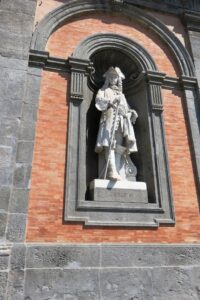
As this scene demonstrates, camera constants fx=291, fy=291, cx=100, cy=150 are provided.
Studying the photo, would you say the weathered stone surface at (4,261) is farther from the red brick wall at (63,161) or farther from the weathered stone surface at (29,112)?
the weathered stone surface at (29,112)

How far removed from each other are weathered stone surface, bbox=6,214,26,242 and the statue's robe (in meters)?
2.36

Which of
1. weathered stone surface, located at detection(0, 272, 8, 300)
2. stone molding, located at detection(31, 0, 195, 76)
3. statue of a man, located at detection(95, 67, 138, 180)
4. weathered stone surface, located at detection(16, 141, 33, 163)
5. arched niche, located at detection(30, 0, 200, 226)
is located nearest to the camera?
weathered stone surface, located at detection(0, 272, 8, 300)

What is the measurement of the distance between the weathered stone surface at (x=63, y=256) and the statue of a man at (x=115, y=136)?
1714 millimetres

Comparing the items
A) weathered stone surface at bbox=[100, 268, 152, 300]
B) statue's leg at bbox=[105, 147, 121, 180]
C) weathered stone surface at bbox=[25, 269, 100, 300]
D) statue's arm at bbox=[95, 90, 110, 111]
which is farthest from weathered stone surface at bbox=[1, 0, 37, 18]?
weathered stone surface at bbox=[100, 268, 152, 300]

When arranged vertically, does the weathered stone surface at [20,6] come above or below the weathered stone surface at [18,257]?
above

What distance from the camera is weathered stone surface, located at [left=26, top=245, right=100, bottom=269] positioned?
505 cm

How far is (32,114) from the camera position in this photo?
246 inches

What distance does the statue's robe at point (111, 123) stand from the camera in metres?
6.70

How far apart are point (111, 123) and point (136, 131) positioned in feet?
3.82

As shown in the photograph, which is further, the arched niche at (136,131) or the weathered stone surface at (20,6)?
the weathered stone surface at (20,6)

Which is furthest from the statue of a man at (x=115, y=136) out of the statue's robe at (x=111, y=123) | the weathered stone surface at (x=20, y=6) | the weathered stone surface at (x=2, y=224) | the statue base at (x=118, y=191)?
the weathered stone surface at (x=20, y=6)

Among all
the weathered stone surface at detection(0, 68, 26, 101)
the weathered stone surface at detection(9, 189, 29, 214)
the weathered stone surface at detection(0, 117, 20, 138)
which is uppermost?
the weathered stone surface at detection(0, 68, 26, 101)

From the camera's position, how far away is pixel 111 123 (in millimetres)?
6820

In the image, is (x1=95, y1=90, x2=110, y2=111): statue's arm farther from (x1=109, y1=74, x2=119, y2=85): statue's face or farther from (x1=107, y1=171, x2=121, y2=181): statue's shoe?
(x1=107, y1=171, x2=121, y2=181): statue's shoe
